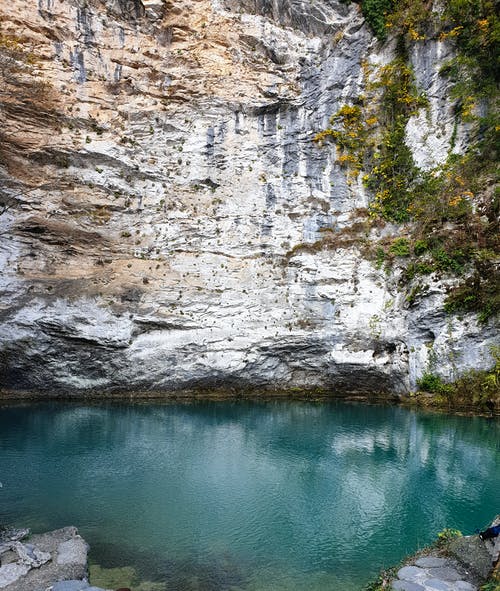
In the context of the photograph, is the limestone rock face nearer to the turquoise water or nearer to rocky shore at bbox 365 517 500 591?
the turquoise water

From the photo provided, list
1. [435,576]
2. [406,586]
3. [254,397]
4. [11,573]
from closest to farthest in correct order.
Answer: [406,586], [435,576], [11,573], [254,397]

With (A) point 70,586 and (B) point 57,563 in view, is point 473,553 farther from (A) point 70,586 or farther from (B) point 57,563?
(B) point 57,563

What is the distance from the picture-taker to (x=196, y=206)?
23.6 metres

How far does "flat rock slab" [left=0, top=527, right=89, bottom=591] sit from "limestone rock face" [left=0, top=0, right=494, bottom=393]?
1369 cm

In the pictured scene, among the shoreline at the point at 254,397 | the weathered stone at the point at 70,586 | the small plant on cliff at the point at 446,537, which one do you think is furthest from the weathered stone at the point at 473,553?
the shoreline at the point at 254,397

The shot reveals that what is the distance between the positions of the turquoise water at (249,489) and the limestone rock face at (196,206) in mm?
3749

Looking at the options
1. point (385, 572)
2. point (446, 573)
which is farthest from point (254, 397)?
point (446, 573)

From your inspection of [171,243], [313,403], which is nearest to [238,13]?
[171,243]

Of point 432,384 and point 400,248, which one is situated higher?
point 400,248

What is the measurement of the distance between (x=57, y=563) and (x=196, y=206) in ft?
62.9

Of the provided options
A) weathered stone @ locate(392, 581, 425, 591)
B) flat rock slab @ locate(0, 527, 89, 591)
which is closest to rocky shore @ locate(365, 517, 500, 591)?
weathered stone @ locate(392, 581, 425, 591)

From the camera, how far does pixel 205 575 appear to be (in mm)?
6621

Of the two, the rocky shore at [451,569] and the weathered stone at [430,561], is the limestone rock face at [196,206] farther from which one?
the weathered stone at [430,561]

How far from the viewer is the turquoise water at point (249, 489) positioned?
709cm
